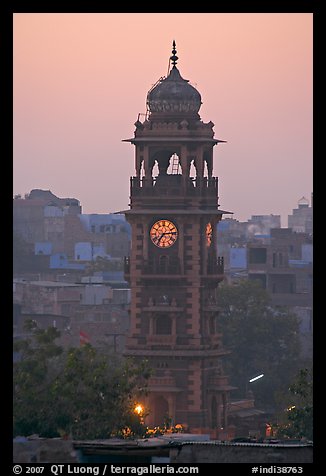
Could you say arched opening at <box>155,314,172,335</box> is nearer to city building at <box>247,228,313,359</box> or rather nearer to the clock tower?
the clock tower

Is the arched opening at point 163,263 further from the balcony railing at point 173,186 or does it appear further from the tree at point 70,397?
the tree at point 70,397

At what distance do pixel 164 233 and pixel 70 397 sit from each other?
2269 centimetres

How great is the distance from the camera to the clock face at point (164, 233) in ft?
302

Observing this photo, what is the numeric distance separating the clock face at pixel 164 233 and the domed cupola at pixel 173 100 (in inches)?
129

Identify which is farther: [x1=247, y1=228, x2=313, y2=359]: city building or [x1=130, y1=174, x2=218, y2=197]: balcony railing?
[x1=247, y1=228, x2=313, y2=359]: city building

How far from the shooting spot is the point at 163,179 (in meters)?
92.7

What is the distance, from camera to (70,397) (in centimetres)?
7044

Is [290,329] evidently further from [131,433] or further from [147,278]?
[131,433]

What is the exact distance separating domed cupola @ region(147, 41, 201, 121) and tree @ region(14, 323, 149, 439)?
18700mm

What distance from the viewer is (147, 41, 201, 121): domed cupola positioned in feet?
305

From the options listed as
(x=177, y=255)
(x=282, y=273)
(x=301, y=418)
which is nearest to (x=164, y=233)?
(x=177, y=255)

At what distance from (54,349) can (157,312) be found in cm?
1867

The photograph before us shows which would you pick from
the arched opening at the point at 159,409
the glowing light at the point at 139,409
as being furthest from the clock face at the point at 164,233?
the glowing light at the point at 139,409

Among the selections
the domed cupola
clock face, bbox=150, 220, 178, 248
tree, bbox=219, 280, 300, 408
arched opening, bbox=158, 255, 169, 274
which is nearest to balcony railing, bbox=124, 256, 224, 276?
arched opening, bbox=158, 255, 169, 274
